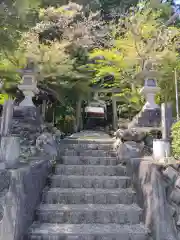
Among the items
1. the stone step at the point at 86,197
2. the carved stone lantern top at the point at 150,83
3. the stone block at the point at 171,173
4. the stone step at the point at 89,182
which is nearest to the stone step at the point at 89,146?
the stone step at the point at 89,182

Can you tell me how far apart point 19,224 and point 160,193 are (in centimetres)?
235

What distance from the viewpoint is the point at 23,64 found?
31.6ft

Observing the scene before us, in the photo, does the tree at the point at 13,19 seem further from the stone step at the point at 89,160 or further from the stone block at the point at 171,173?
the stone block at the point at 171,173

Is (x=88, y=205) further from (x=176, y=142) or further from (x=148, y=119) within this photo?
(x=148, y=119)

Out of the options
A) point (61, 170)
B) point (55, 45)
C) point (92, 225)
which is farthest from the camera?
point (55, 45)

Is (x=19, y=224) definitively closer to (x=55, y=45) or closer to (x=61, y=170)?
(x=61, y=170)

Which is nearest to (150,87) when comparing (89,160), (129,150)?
(129,150)

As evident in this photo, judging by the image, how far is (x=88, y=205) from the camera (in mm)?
4703

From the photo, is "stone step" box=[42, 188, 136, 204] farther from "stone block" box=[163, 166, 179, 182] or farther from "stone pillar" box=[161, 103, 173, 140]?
"stone pillar" box=[161, 103, 173, 140]

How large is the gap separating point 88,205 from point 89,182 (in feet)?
2.13

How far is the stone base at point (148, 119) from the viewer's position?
7785 millimetres

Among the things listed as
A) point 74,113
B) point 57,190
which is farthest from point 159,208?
point 74,113

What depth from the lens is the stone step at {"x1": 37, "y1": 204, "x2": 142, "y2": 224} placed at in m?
4.37

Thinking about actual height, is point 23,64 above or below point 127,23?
below
